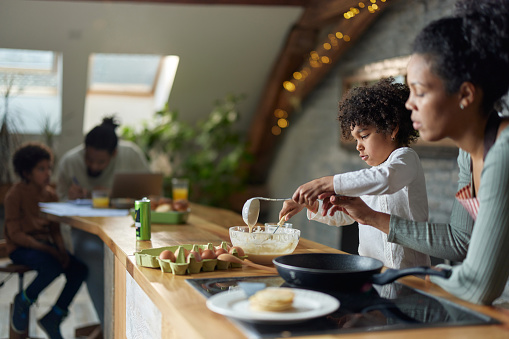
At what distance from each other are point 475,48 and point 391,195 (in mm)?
854

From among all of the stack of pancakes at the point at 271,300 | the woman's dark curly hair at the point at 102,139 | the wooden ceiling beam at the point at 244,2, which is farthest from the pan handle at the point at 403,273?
the wooden ceiling beam at the point at 244,2

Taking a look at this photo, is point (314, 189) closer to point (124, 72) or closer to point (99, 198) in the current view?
point (99, 198)

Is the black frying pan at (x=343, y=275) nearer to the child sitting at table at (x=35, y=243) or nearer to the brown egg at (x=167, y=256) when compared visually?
Answer: the brown egg at (x=167, y=256)

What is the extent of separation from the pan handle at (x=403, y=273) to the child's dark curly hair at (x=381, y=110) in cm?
80

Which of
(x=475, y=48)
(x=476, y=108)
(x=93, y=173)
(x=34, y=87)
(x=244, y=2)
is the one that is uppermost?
(x=244, y=2)

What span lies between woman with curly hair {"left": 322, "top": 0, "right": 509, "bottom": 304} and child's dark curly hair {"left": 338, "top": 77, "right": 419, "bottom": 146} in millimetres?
648

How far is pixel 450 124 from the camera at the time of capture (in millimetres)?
1374

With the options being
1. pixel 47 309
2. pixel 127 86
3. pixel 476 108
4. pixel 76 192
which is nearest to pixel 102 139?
pixel 76 192

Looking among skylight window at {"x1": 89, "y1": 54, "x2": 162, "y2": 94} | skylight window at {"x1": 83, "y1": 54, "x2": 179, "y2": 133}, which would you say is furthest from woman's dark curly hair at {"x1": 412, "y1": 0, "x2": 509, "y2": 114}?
skylight window at {"x1": 89, "y1": 54, "x2": 162, "y2": 94}

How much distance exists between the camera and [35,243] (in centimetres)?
332

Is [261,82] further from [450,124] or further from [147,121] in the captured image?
[450,124]

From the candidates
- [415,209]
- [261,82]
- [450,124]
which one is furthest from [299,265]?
[261,82]

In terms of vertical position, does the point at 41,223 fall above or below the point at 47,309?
above

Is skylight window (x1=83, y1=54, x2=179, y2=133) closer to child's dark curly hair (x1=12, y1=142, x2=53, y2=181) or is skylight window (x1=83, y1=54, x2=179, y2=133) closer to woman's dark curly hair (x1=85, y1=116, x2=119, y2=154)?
woman's dark curly hair (x1=85, y1=116, x2=119, y2=154)
